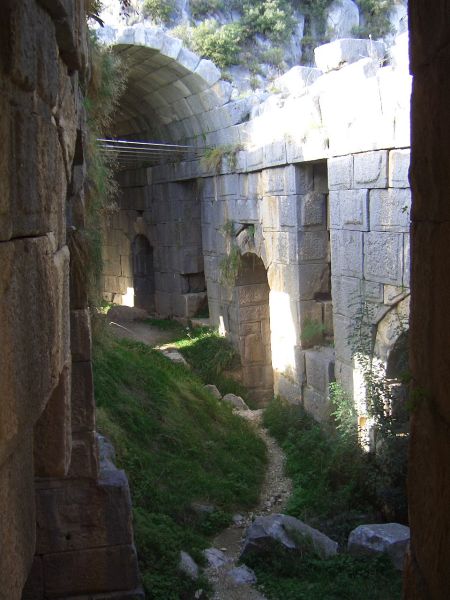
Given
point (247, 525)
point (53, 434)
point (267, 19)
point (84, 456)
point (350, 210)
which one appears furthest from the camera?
point (267, 19)

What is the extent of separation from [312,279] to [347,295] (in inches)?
60.9

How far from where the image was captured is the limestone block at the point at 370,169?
7.28 metres

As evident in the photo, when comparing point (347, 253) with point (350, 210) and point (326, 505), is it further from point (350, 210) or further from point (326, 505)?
point (326, 505)

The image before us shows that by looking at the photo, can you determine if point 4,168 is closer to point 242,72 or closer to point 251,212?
point 251,212

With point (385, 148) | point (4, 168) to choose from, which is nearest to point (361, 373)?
point (385, 148)

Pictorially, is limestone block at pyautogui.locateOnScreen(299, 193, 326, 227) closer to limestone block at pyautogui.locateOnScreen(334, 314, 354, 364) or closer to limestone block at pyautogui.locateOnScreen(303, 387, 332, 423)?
limestone block at pyautogui.locateOnScreen(334, 314, 354, 364)

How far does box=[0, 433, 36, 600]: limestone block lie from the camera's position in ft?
6.96

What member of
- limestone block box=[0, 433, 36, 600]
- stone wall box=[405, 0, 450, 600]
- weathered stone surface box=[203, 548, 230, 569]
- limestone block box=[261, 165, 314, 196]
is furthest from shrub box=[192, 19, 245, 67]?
limestone block box=[0, 433, 36, 600]

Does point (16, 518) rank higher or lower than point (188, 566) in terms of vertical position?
higher

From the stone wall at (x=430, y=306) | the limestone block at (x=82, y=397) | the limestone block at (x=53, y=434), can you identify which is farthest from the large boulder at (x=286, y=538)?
the stone wall at (x=430, y=306)

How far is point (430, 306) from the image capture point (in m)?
2.26

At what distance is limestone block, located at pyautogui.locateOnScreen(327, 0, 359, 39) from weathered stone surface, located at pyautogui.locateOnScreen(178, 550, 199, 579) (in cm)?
1119

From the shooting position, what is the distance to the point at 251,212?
36.0 feet

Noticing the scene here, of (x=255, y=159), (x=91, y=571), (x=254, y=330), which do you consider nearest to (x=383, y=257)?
(x=255, y=159)
